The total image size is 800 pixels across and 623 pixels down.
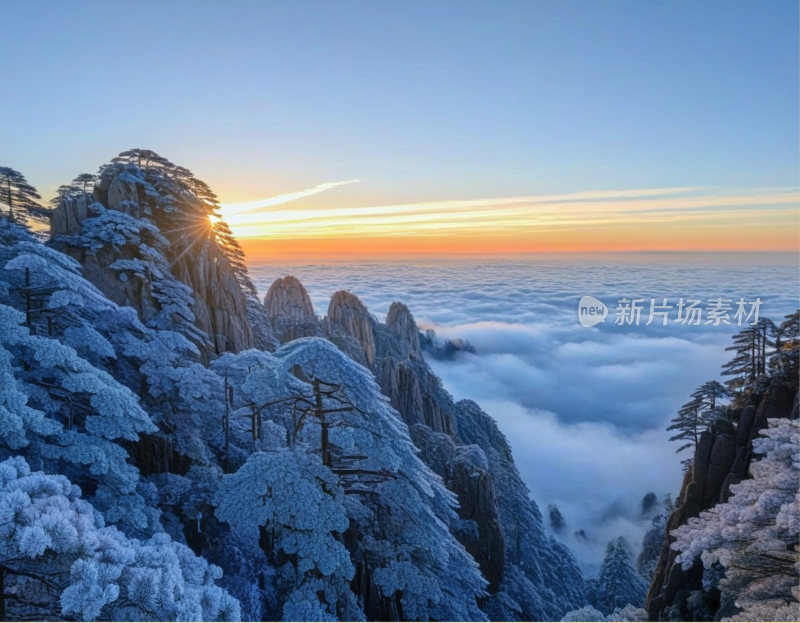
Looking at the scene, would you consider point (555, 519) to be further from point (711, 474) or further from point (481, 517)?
point (711, 474)

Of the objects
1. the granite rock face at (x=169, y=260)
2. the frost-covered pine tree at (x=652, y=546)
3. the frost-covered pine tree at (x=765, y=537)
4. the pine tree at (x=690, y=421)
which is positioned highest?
the granite rock face at (x=169, y=260)

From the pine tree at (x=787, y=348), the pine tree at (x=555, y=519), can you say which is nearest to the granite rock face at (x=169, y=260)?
the pine tree at (x=787, y=348)

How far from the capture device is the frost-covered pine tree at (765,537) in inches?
254

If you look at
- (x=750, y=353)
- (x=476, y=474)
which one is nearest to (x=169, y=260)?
(x=476, y=474)

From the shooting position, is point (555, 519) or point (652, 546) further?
point (555, 519)

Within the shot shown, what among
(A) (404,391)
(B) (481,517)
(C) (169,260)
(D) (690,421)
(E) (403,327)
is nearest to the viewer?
(C) (169,260)

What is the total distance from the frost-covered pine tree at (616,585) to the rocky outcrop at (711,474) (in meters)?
8.07

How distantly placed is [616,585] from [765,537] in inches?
637

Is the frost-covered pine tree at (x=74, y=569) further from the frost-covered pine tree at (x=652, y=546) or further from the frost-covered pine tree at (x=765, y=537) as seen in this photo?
the frost-covered pine tree at (x=652, y=546)

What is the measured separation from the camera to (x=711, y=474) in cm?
1246

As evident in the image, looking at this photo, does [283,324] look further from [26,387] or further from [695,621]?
[695,621]

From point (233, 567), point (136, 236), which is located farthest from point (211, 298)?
point (233, 567)

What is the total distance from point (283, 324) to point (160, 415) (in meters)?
22.0

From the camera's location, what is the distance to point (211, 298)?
48.3ft
